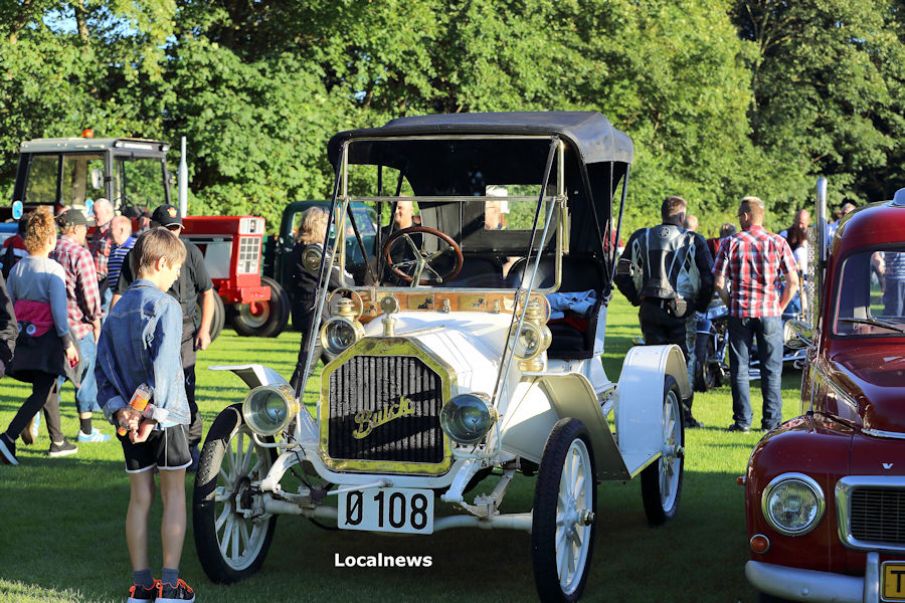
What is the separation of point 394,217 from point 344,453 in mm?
2284

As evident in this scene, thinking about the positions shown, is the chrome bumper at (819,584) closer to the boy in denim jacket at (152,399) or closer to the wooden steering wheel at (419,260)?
the boy in denim jacket at (152,399)

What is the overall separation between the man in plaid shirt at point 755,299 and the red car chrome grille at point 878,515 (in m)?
5.77

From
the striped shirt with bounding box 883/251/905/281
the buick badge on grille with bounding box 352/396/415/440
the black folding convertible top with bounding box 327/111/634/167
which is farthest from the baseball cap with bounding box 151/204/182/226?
the striped shirt with bounding box 883/251/905/281

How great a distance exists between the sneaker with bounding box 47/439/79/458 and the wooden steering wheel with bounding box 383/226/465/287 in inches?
134

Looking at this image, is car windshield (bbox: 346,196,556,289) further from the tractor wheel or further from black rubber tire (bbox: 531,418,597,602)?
the tractor wheel

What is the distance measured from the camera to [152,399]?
5270 mm

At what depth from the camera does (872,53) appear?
149ft

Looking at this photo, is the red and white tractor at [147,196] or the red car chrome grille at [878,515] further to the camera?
the red and white tractor at [147,196]

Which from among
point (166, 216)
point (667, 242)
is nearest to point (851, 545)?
point (166, 216)

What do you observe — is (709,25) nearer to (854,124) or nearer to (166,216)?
(854,124)

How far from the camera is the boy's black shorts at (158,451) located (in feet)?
17.6

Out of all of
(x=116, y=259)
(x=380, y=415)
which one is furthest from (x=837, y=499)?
(x=116, y=259)

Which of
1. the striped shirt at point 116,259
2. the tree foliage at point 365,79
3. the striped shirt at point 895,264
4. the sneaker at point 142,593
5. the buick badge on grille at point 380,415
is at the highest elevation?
the tree foliage at point 365,79

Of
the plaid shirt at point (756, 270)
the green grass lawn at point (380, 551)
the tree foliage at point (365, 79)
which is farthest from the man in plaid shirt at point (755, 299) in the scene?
the tree foliage at point (365, 79)
